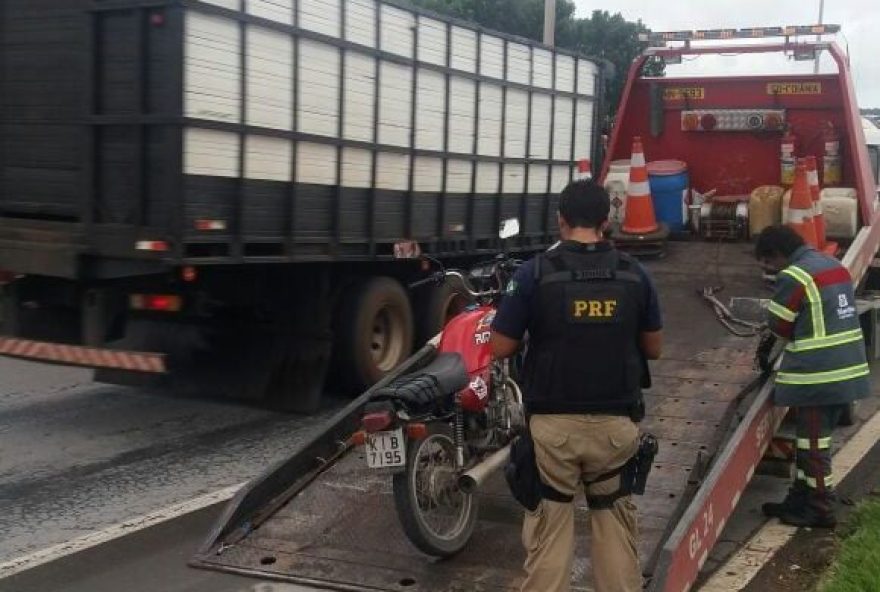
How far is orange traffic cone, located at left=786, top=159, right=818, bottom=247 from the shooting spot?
8562 mm

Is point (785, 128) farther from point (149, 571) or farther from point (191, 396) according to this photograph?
point (149, 571)

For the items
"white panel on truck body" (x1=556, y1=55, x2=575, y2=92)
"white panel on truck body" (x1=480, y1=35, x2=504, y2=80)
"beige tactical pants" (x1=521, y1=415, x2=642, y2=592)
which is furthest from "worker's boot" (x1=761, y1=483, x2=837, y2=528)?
"white panel on truck body" (x1=556, y1=55, x2=575, y2=92)

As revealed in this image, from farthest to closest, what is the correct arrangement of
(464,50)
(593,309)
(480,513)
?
(464,50)
(480,513)
(593,309)

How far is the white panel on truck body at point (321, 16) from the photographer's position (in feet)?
24.9

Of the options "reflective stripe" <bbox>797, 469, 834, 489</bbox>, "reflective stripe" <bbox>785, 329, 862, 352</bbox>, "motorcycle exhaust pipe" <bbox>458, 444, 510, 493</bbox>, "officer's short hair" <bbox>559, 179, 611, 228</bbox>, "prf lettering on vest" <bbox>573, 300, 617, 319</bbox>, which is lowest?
"reflective stripe" <bbox>797, 469, 834, 489</bbox>

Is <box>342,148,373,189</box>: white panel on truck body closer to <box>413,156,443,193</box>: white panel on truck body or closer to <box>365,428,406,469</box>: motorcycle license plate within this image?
<box>413,156,443,193</box>: white panel on truck body

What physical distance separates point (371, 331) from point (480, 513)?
3.64 metres

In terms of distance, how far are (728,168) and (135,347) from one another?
597cm

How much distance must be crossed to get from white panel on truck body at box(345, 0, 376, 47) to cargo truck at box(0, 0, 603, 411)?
16 mm

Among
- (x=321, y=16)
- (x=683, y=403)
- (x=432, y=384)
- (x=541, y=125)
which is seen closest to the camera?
(x=432, y=384)

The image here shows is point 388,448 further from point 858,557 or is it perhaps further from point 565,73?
point 565,73

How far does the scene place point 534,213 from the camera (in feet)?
37.3

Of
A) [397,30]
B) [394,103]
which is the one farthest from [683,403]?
[397,30]

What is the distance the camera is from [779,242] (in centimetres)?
562
